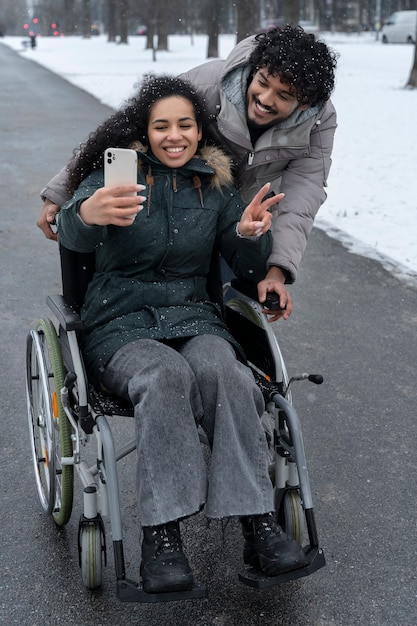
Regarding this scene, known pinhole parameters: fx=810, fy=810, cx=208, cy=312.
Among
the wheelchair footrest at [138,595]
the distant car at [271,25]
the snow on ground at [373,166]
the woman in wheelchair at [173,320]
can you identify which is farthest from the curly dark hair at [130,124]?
the snow on ground at [373,166]

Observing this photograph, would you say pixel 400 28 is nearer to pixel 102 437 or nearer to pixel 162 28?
pixel 162 28

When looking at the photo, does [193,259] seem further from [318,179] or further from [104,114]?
[104,114]

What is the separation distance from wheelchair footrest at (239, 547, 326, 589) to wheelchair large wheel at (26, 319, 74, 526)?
0.70 m

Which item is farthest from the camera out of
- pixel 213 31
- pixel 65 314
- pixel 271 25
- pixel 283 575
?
pixel 213 31

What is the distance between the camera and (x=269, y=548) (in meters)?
2.46

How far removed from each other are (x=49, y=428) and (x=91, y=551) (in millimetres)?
516

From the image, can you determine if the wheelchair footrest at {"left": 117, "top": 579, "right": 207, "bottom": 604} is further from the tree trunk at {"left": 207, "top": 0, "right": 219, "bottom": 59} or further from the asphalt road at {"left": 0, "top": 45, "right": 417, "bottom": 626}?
the tree trunk at {"left": 207, "top": 0, "right": 219, "bottom": 59}

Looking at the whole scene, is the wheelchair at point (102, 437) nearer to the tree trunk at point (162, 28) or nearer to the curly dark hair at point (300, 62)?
the curly dark hair at point (300, 62)

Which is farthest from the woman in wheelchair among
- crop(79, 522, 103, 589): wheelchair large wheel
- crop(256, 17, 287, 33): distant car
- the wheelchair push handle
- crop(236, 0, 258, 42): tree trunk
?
crop(236, 0, 258, 42): tree trunk

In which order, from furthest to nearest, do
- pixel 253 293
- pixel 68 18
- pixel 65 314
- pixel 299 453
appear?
1. pixel 68 18
2. pixel 253 293
3. pixel 65 314
4. pixel 299 453

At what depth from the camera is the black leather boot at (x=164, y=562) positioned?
Answer: 231 centimetres

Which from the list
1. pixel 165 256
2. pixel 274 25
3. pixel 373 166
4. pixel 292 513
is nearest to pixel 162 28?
pixel 373 166

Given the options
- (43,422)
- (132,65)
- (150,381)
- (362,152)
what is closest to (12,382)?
(43,422)

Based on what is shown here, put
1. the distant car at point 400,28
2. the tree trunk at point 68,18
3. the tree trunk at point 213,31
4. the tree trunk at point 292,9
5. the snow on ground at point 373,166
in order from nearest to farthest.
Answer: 1. the snow on ground at point 373,166
2. the tree trunk at point 292,9
3. the tree trunk at point 213,31
4. the distant car at point 400,28
5. the tree trunk at point 68,18
